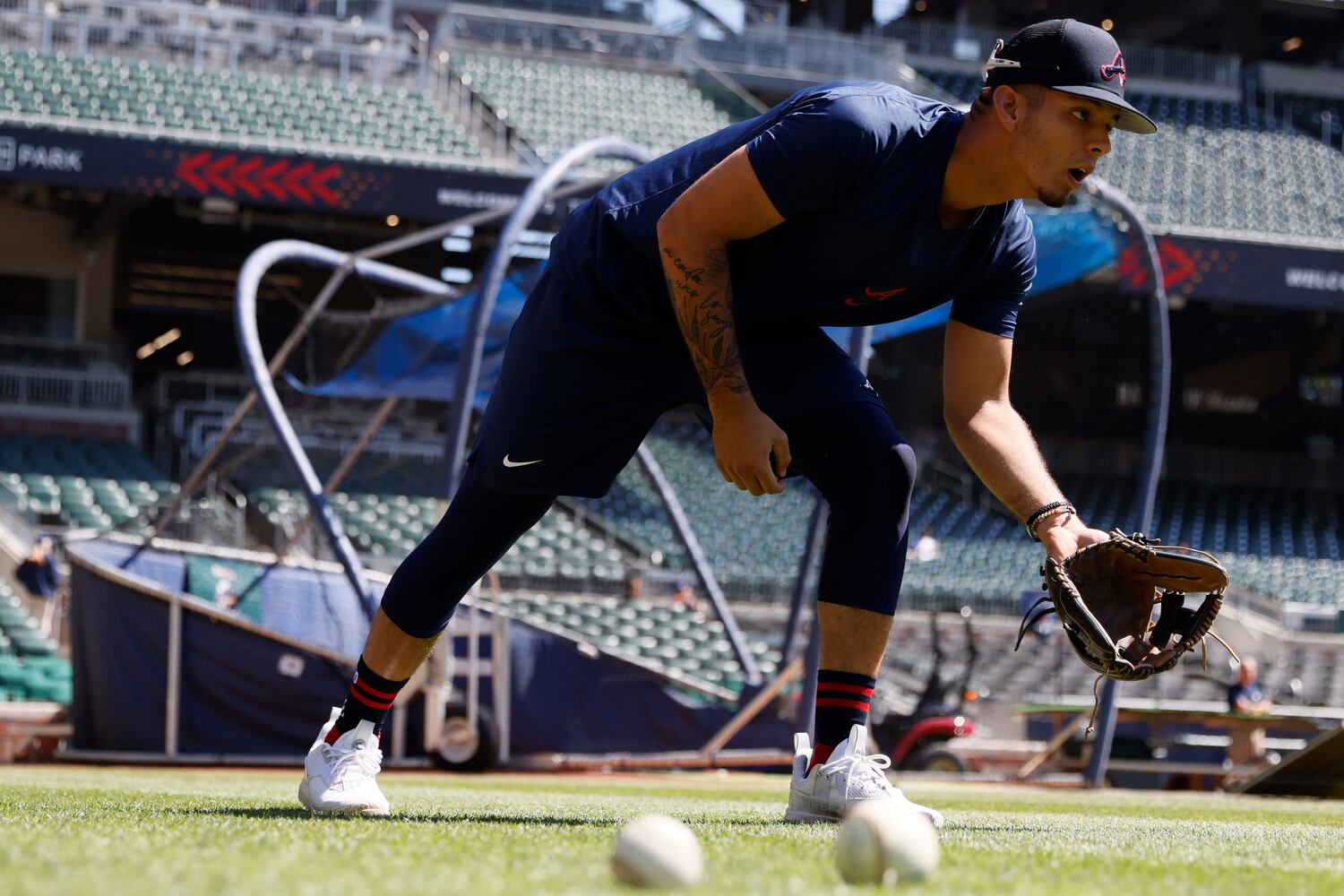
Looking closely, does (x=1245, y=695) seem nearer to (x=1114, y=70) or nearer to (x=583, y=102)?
(x=1114, y=70)

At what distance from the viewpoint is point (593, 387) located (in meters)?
3.06

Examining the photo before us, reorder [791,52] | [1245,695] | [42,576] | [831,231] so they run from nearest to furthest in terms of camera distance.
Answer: [831,231] → [1245,695] → [42,576] → [791,52]

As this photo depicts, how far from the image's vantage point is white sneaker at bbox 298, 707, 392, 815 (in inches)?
118

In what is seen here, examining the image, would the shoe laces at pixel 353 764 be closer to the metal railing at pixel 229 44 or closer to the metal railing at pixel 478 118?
the metal railing at pixel 478 118

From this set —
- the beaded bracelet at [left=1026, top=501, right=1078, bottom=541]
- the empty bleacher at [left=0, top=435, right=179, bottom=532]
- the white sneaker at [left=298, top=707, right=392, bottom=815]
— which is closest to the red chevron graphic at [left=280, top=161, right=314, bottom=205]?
the empty bleacher at [left=0, top=435, right=179, bottom=532]

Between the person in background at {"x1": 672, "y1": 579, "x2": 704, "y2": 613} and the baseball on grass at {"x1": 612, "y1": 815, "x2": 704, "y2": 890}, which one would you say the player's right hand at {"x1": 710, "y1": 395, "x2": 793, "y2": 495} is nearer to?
the baseball on grass at {"x1": 612, "y1": 815, "x2": 704, "y2": 890}

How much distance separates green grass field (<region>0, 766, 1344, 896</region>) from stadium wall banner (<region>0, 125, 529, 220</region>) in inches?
623

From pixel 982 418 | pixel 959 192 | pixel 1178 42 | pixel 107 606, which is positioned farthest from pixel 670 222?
pixel 1178 42

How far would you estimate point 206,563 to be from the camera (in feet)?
33.6

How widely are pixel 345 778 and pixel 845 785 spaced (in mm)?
958

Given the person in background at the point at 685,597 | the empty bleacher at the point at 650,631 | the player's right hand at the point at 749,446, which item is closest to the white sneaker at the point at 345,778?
the player's right hand at the point at 749,446

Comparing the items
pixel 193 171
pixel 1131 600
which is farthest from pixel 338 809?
pixel 193 171

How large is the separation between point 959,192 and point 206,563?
829 cm

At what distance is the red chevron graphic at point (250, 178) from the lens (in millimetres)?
18656
